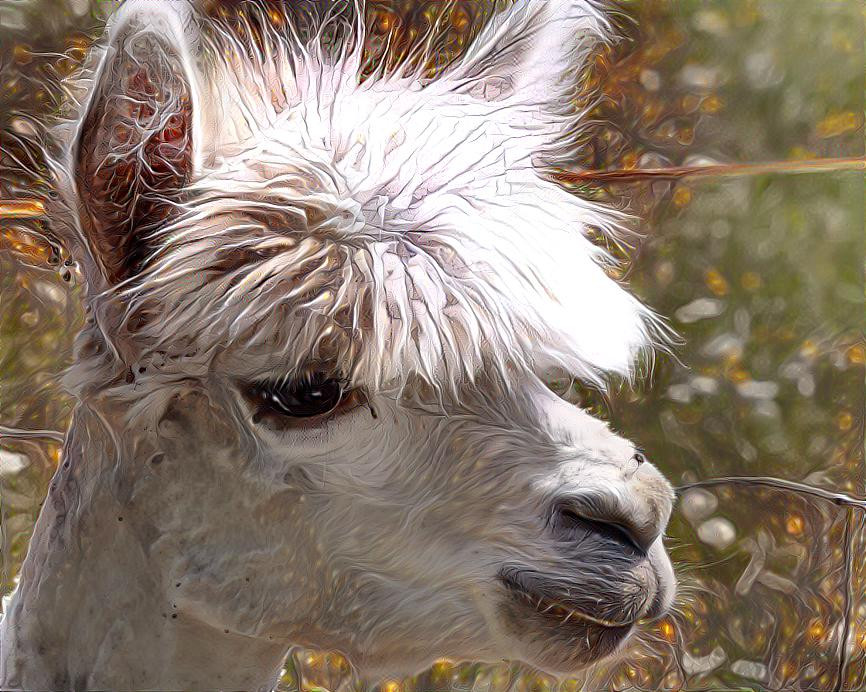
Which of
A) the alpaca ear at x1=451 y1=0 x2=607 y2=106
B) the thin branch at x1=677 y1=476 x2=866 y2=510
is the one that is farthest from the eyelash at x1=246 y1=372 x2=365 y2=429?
the thin branch at x1=677 y1=476 x2=866 y2=510

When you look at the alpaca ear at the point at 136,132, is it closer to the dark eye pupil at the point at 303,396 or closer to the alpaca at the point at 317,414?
the alpaca at the point at 317,414

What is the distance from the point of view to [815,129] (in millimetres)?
1245

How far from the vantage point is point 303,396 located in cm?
67

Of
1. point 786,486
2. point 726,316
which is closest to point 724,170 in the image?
point 726,316

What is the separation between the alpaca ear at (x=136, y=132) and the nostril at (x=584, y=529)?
0.41 m

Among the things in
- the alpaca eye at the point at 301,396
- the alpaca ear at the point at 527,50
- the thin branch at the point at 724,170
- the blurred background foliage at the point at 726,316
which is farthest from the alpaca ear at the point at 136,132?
the thin branch at the point at 724,170

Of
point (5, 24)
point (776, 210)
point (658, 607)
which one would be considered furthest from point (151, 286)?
point (776, 210)

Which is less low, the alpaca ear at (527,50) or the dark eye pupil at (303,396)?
the alpaca ear at (527,50)

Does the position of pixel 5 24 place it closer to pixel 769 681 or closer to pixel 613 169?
pixel 613 169

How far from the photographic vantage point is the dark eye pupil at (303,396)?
670mm

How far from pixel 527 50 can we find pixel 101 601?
732 mm

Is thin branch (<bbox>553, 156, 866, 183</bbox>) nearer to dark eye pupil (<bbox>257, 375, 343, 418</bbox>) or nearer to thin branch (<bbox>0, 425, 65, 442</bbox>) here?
dark eye pupil (<bbox>257, 375, 343, 418</bbox>)

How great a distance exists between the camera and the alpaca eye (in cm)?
67

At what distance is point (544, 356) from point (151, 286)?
13.6 inches
